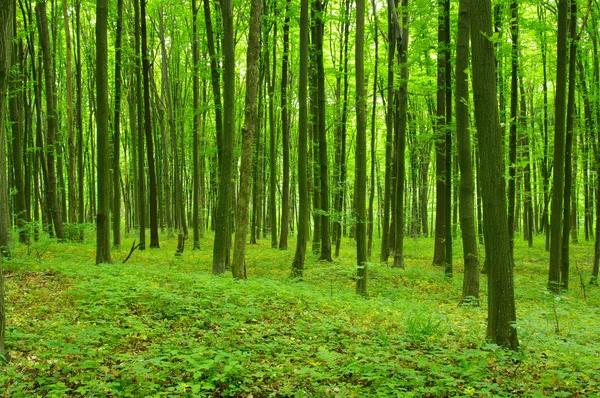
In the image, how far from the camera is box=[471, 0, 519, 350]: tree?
509cm

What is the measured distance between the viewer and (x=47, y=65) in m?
13.8

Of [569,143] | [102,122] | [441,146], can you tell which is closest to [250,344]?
[102,122]

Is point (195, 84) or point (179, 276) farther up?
point (195, 84)

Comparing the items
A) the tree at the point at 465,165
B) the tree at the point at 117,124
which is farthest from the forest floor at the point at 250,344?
the tree at the point at 117,124

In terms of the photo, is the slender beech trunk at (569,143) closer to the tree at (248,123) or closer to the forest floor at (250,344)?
the forest floor at (250,344)

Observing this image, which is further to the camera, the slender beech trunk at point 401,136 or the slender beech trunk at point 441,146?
the slender beech trunk at point 401,136

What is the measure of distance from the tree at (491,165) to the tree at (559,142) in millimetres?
6690

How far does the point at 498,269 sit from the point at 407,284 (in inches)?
268

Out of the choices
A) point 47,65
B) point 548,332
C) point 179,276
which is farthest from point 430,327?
point 47,65

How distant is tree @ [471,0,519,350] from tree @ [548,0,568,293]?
669cm

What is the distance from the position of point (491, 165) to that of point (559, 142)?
6.92 m

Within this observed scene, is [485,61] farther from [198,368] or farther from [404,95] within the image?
[404,95]

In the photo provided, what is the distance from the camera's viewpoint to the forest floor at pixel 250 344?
405 centimetres

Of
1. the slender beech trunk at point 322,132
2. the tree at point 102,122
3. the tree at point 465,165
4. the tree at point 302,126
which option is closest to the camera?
the tree at point 465,165
